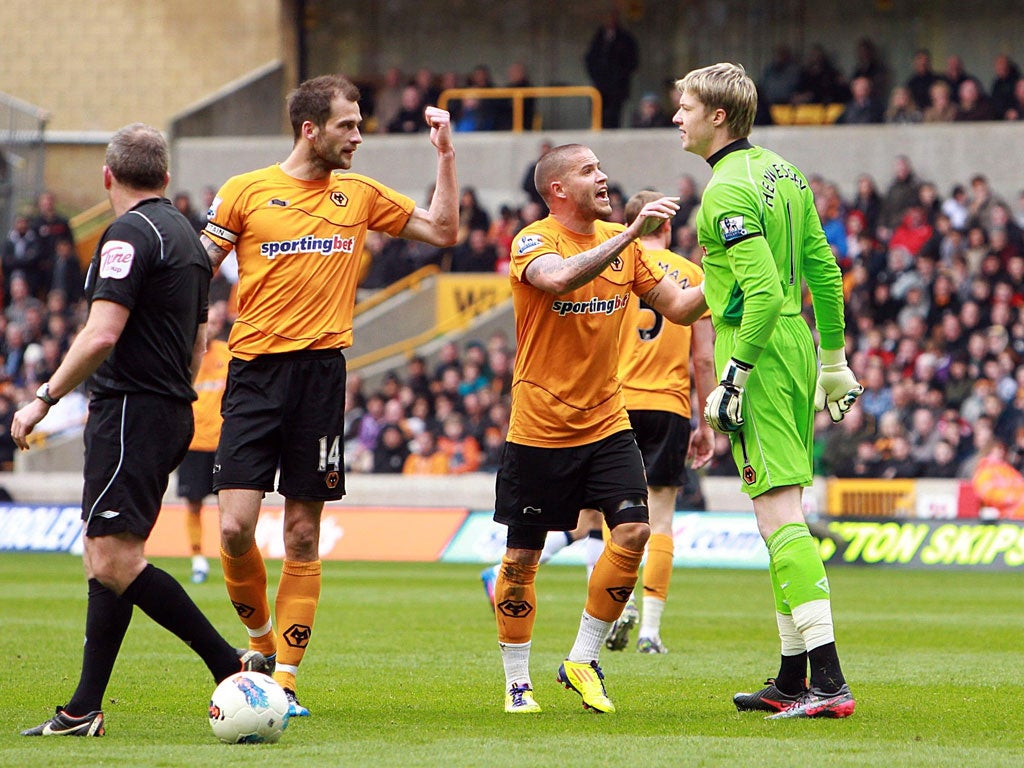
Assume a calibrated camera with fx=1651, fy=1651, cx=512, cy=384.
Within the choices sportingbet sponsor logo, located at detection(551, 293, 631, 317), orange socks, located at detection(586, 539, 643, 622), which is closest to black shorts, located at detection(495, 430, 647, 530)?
orange socks, located at detection(586, 539, 643, 622)

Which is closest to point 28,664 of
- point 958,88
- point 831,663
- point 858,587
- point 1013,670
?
point 831,663

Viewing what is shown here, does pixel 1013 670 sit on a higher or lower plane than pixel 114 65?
lower

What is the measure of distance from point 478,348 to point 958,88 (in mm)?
8976

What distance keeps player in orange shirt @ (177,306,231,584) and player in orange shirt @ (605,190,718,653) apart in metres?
5.44

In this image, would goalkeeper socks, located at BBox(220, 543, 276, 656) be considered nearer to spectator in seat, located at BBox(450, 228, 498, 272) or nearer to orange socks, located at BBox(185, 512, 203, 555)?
orange socks, located at BBox(185, 512, 203, 555)

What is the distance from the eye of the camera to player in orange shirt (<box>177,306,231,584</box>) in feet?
47.7

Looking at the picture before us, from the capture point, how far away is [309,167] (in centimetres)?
720

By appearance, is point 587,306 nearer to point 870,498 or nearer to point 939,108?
point 870,498

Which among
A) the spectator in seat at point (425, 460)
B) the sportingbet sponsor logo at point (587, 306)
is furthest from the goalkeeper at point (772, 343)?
the spectator in seat at point (425, 460)

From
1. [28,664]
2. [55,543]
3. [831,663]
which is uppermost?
[831,663]

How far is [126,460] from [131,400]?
235 millimetres

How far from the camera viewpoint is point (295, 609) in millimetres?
7121

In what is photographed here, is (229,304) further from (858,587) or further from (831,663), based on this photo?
(831,663)

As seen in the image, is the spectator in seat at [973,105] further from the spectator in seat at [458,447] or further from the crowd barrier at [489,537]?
the crowd barrier at [489,537]
